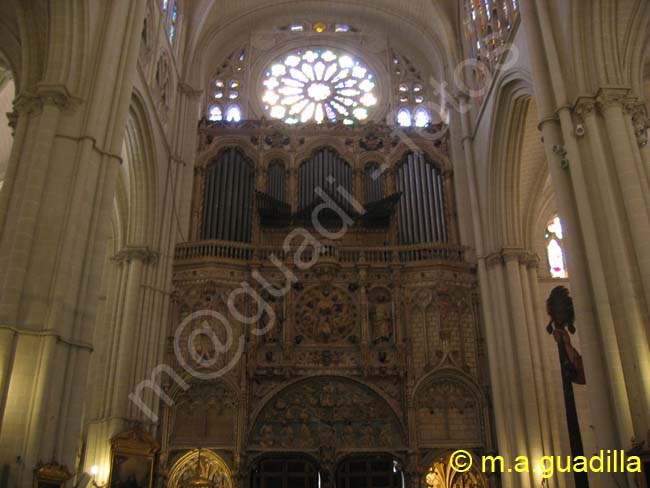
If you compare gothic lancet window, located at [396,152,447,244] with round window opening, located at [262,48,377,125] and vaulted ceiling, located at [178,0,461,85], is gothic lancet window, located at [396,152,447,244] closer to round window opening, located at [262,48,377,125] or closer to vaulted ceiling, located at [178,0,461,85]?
round window opening, located at [262,48,377,125]

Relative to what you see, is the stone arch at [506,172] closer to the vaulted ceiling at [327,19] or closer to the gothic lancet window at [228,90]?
the vaulted ceiling at [327,19]

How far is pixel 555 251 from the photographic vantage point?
2198cm

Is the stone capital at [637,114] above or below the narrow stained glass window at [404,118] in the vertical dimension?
below

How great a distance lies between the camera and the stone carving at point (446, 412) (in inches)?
674

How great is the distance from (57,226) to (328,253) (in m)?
8.98

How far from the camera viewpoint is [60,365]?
1070cm

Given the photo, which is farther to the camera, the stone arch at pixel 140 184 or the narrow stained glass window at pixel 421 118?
the narrow stained glass window at pixel 421 118

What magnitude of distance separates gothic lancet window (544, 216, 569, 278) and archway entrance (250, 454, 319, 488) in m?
9.99

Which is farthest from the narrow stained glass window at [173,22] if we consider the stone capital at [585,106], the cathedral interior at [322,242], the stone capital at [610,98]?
the stone capital at [610,98]

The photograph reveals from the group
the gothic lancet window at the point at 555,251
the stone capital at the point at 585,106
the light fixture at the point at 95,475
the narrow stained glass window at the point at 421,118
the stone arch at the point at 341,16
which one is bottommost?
the light fixture at the point at 95,475

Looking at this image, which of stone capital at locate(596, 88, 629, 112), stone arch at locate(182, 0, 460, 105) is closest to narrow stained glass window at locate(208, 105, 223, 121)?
stone arch at locate(182, 0, 460, 105)

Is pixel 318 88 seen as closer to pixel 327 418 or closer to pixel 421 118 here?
pixel 421 118

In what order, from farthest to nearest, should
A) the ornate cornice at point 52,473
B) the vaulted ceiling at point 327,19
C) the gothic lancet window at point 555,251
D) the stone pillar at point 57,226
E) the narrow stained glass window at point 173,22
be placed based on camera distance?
1. the vaulted ceiling at point 327,19
2. the gothic lancet window at point 555,251
3. the narrow stained glass window at point 173,22
4. the stone pillar at point 57,226
5. the ornate cornice at point 52,473

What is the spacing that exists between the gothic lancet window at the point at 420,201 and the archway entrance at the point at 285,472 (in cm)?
700
